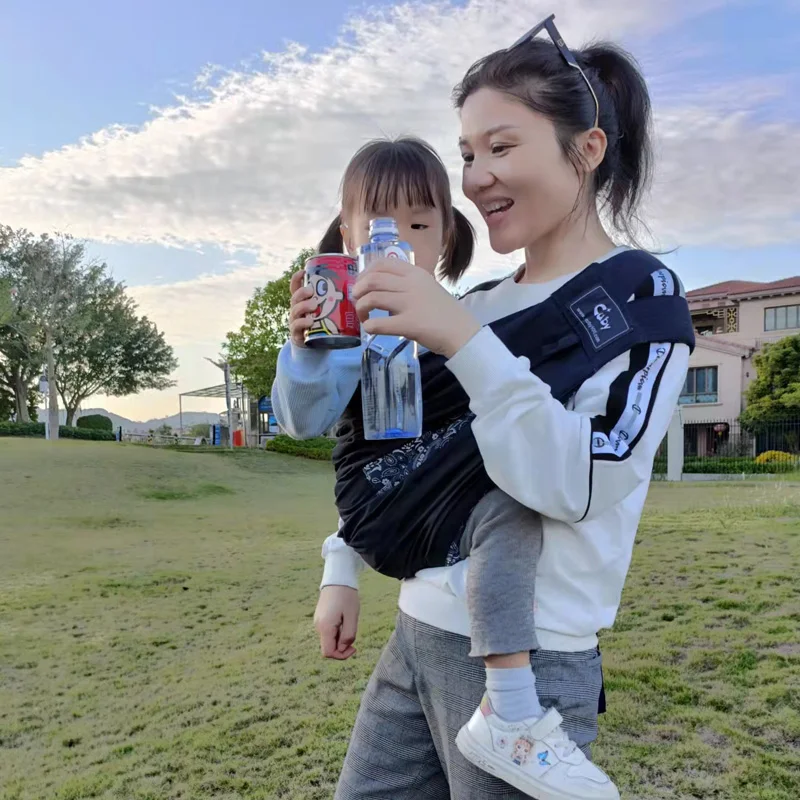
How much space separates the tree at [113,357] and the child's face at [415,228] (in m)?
21.1

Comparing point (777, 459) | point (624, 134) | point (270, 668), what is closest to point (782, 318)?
point (777, 459)

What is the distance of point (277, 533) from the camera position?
5.55 metres

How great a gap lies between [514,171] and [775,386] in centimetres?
1995

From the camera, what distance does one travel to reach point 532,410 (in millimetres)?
750

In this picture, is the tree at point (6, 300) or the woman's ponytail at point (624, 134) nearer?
the woman's ponytail at point (624, 134)

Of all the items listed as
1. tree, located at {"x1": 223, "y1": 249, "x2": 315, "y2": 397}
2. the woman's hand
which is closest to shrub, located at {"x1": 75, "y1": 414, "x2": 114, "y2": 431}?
tree, located at {"x1": 223, "y1": 249, "x2": 315, "y2": 397}

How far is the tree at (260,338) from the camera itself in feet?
48.7

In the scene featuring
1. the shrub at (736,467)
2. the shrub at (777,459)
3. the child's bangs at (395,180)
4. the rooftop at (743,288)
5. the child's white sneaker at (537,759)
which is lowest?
the shrub at (736,467)

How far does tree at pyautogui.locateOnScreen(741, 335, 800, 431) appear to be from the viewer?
59.2 feet

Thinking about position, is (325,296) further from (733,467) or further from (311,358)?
(733,467)

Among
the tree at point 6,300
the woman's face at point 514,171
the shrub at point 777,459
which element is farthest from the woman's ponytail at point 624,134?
the tree at point 6,300

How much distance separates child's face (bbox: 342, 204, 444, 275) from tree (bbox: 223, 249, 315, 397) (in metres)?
13.7

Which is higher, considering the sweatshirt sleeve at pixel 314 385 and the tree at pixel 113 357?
the tree at pixel 113 357

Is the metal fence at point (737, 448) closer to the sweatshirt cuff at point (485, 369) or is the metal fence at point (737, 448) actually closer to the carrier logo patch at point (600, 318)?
the carrier logo patch at point (600, 318)
